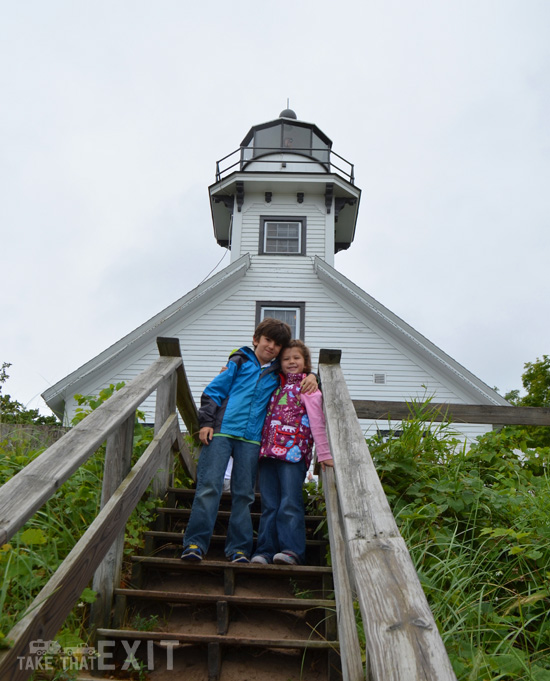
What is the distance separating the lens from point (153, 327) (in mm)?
11266

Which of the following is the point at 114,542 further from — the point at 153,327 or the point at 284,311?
the point at 284,311

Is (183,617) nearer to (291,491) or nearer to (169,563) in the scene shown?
Answer: (169,563)

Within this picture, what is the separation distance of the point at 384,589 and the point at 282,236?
40.2ft

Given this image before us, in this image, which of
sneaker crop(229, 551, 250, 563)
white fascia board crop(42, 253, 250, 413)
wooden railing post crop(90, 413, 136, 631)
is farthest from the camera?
white fascia board crop(42, 253, 250, 413)

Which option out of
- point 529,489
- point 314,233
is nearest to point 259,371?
point 529,489

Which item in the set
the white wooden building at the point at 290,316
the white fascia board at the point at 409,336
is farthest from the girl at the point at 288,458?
the white fascia board at the point at 409,336

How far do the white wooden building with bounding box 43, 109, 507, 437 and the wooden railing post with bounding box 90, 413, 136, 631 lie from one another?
7630mm

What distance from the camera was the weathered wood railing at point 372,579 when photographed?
52.1 inches

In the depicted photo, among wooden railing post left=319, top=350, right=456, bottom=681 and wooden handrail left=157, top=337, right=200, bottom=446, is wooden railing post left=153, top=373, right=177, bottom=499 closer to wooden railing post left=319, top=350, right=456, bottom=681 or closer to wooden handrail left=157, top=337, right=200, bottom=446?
wooden handrail left=157, top=337, right=200, bottom=446

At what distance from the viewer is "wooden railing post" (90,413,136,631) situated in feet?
9.17

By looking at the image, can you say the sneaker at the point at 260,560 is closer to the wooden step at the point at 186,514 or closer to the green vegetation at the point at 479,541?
the wooden step at the point at 186,514

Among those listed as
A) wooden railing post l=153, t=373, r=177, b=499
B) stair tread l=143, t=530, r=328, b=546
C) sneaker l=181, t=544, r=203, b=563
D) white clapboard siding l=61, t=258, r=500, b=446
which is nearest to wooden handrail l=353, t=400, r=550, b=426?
stair tread l=143, t=530, r=328, b=546

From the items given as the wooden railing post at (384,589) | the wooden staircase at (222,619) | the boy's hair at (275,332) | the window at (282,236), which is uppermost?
the window at (282,236)

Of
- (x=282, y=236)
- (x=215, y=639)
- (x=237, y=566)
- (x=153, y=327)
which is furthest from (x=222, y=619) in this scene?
(x=282, y=236)
